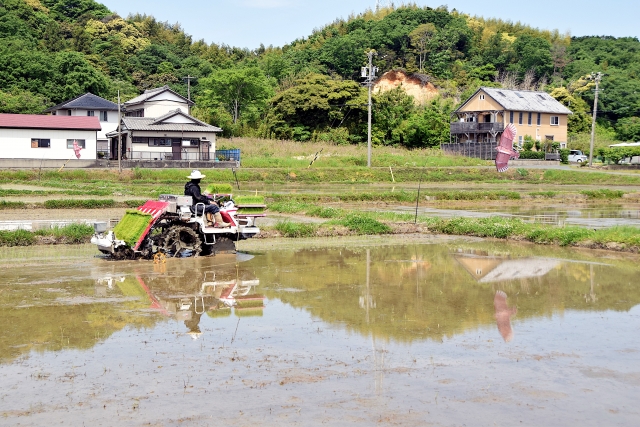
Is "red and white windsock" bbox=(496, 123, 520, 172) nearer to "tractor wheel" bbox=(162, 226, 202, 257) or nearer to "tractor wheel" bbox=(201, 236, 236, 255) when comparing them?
"tractor wheel" bbox=(201, 236, 236, 255)

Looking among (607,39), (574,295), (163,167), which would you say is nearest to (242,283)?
(574,295)

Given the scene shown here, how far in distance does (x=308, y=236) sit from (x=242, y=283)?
6773mm

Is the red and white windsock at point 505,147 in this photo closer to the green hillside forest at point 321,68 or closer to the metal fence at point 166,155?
the metal fence at point 166,155

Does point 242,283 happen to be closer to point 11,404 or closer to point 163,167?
point 11,404

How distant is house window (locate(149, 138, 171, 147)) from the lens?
49.8 metres

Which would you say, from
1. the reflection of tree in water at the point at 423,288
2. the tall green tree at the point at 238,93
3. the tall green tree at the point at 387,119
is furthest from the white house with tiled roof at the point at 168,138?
the reflection of tree in water at the point at 423,288

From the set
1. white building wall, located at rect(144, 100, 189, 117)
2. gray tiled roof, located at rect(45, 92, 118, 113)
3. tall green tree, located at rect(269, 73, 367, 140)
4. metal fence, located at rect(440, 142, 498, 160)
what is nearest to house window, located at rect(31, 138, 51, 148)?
gray tiled roof, located at rect(45, 92, 118, 113)

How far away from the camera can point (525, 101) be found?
64.9 metres

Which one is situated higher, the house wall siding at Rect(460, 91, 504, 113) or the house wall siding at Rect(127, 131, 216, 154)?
the house wall siding at Rect(460, 91, 504, 113)

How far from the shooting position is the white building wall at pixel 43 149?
149 ft

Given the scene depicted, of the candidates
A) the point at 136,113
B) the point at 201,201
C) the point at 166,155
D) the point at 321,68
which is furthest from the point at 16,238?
the point at 321,68

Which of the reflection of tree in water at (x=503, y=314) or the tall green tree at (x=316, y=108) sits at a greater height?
the tall green tree at (x=316, y=108)

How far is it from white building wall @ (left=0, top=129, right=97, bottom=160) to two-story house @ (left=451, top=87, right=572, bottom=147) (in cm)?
3236

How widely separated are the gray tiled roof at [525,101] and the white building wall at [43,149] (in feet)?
115
